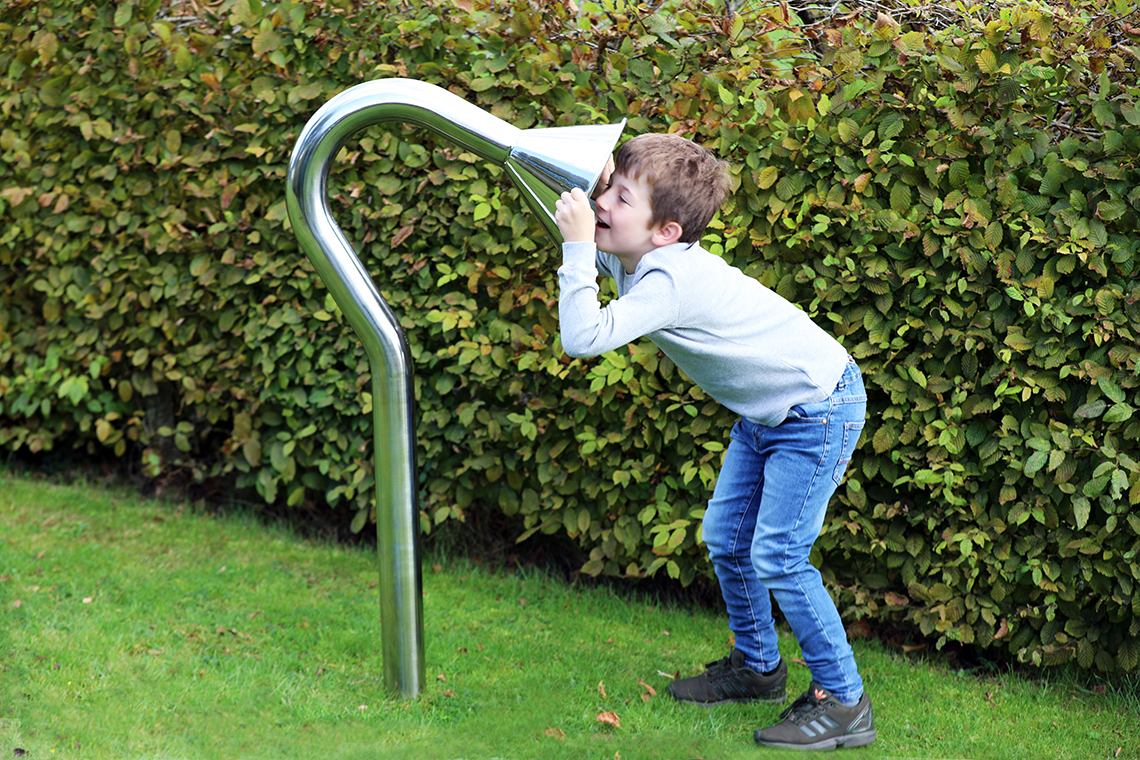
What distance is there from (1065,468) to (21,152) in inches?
170

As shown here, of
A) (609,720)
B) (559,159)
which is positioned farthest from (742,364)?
(609,720)

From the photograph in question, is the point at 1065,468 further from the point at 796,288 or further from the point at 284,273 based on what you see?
the point at 284,273

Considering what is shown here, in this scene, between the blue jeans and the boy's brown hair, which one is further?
the blue jeans

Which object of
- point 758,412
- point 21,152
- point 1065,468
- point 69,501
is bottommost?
point 69,501

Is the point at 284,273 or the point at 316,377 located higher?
the point at 284,273

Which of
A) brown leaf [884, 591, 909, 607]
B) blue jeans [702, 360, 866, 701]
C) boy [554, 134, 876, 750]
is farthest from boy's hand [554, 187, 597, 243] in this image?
brown leaf [884, 591, 909, 607]

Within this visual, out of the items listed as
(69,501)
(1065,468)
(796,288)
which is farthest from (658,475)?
(69,501)

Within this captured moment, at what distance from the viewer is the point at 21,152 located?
14.4 feet

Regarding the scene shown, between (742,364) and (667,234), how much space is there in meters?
0.37

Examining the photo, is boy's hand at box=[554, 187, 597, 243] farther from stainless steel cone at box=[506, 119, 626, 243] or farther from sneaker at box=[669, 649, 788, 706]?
sneaker at box=[669, 649, 788, 706]

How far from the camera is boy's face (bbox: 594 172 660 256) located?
239 centimetres

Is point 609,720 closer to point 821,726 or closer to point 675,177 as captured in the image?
point 821,726

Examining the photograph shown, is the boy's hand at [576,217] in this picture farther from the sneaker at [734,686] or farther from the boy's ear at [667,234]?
the sneaker at [734,686]

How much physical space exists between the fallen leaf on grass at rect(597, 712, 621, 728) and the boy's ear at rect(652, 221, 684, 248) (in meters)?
1.31
